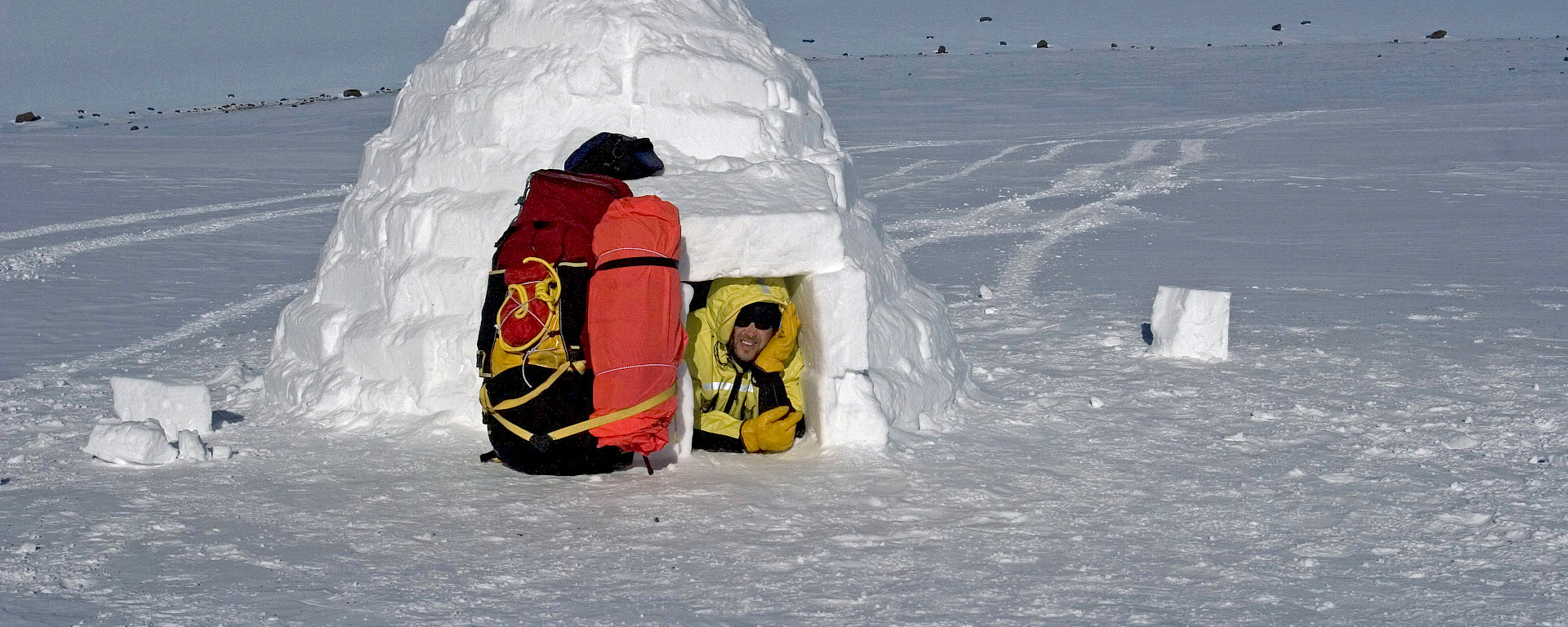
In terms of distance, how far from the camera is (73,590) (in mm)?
3467

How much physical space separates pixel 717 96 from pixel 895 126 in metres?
19.3

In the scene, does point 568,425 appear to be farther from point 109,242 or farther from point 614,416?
point 109,242

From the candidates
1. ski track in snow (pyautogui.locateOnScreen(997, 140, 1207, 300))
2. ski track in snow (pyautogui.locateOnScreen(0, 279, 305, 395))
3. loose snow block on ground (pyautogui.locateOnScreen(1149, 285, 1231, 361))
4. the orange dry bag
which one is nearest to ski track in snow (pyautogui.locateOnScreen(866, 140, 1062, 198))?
ski track in snow (pyautogui.locateOnScreen(997, 140, 1207, 300))

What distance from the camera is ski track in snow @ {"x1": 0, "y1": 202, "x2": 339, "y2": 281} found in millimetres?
10156

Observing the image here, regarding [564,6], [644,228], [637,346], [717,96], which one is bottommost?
[637,346]

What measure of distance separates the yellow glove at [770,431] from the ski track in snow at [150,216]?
9.42 m

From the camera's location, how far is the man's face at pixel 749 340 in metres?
4.93

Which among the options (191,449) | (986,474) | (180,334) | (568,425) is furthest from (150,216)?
(986,474)

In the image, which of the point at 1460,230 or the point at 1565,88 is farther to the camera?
the point at 1565,88

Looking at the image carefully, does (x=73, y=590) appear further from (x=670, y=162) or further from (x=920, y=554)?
(x=670, y=162)

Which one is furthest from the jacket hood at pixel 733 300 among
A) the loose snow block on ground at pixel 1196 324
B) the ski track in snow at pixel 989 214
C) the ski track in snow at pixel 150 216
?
the ski track in snow at pixel 150 216

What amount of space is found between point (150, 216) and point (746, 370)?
33.6 feet

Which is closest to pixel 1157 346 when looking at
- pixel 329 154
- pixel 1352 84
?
pixel 329 154

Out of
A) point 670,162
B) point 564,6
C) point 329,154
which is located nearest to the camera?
point 670,162
